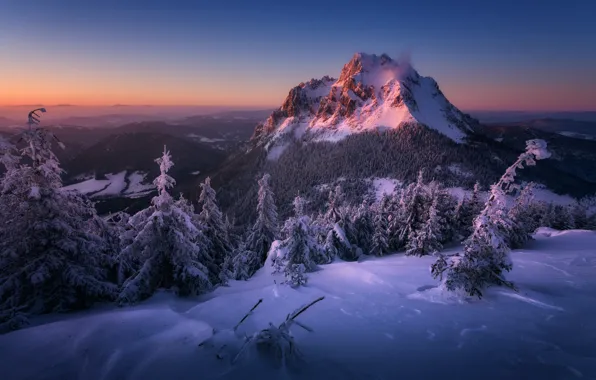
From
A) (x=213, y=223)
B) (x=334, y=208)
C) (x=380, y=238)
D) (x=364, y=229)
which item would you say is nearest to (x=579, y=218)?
(x=364, y=229)

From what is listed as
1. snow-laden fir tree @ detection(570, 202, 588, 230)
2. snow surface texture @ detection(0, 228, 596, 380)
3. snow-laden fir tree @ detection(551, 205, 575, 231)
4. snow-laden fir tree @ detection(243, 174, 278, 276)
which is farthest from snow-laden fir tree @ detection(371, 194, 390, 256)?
snow-laden fir tree @ detection(570, 202, 588, 230)

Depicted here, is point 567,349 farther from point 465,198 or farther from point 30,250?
point 465,198

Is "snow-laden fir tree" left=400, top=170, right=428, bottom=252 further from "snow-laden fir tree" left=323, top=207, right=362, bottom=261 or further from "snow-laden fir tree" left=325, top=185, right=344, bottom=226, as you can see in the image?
"snow-laden fir tree" left=325, top=185, right=344, bottom=226

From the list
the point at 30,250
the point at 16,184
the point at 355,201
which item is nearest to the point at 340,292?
the point at 30,250

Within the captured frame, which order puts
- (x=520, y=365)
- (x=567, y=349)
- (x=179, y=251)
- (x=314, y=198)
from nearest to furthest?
(x=520, y=365), (x=567, y=349), (x=179, y=251), (x=314, y=198)

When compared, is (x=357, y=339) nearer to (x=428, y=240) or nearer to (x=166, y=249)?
(x=166, y=249)

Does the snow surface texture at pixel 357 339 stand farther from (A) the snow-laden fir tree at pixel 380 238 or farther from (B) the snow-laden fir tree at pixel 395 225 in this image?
(B) the snow-laden fir tree at pixel 395 225
